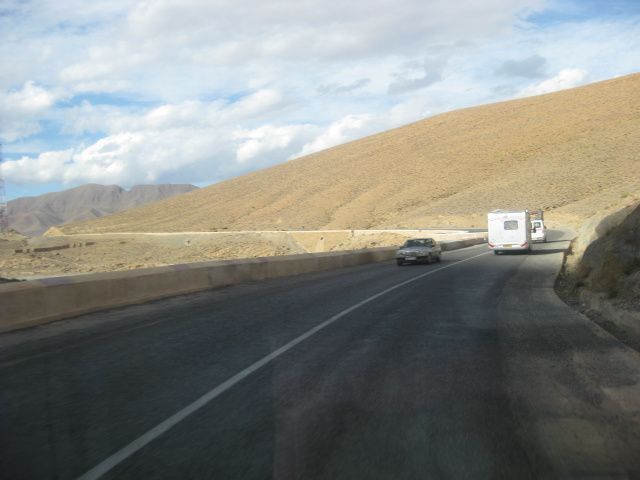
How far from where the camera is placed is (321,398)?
650cm

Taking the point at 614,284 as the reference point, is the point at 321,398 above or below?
below

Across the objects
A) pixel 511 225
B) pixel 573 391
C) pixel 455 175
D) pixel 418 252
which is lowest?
pixel 573 391

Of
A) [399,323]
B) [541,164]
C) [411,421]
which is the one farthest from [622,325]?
[541,164]

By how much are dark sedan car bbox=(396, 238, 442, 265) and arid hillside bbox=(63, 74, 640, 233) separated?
139ft

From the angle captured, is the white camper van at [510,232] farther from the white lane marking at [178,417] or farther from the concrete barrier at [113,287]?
the white lane marking at [178,417]

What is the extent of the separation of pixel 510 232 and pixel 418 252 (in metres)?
8.84

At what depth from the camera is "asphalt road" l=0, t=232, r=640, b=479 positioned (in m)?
4.75

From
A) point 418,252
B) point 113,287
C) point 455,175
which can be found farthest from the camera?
point 455,175

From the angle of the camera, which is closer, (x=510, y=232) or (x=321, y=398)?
(x=321, y=398)

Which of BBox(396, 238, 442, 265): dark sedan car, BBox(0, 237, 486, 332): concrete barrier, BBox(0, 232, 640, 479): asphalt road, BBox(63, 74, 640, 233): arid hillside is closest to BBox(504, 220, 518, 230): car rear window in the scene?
BBox(396, 238, 442, 265): dark sedan car

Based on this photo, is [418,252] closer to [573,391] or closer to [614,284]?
[614,284]

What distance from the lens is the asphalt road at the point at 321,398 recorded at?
4.75 metres

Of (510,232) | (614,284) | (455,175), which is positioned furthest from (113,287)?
(455,175)

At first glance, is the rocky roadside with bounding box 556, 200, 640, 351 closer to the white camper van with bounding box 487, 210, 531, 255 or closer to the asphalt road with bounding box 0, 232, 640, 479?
the asphalt road with bounding box 0, 232, 640, 479
